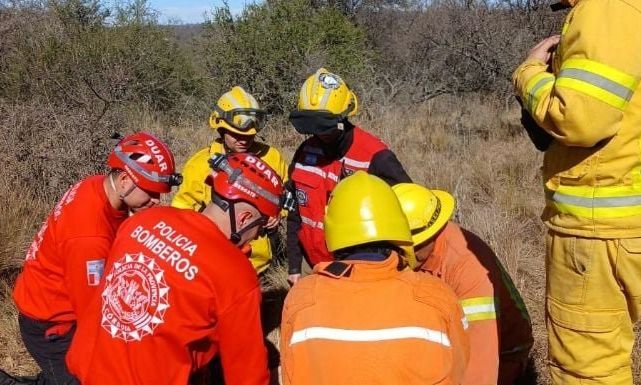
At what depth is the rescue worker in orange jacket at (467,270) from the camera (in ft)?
8.20

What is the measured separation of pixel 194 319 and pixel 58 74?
9737 millimetres

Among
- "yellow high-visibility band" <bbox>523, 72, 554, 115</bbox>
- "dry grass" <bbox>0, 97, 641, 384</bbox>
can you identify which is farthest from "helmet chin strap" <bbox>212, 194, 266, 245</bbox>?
"dry grass" <bbox>0, 97, 641, 384</bbox>

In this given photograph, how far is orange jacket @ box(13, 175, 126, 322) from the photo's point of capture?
8.53 ft

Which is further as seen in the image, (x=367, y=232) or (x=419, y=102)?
(x=419, y=102)

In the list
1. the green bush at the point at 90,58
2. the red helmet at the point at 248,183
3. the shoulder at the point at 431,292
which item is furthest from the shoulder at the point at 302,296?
the green bush at the point at 90,58

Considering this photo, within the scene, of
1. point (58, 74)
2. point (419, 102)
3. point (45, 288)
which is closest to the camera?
point (45, 288)

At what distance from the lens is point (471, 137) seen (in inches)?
356

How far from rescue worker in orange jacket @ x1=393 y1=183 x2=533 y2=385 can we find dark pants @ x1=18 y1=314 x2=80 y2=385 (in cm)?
174

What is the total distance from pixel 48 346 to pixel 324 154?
1.78 meters

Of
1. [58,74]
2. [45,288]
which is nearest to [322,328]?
[45,288]

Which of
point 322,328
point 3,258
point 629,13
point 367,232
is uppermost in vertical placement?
point 629,13

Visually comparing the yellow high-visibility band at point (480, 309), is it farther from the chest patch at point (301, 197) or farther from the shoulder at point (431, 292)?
the chest patch at point (301, 197)

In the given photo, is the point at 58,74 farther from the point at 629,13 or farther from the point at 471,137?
the point at 629,13

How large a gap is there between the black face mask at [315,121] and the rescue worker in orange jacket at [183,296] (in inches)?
47.6
